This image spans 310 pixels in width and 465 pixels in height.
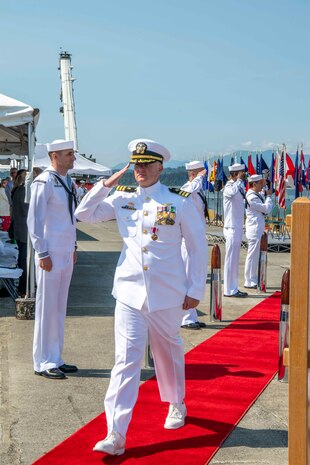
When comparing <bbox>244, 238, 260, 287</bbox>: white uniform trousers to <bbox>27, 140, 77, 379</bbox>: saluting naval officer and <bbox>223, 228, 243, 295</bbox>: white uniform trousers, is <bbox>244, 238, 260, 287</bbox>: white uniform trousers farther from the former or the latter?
<bbox>27, 140, 77, 379</bbox>: saluting naval officer

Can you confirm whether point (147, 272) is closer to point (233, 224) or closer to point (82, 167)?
point (233, 224)

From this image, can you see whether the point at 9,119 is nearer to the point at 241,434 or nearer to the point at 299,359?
the point at 241,434

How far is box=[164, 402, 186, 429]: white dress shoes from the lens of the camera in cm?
586

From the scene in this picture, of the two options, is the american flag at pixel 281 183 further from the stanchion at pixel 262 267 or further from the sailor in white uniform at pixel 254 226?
the stanchion at pixel 262 267

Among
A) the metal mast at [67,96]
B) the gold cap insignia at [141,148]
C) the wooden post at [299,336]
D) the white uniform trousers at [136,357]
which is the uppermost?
the metal mast at [67,96]

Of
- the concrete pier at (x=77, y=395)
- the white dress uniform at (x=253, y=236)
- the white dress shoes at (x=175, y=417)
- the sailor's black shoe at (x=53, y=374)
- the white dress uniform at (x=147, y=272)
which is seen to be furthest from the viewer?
the white dress uniform at (x=253, y=236)

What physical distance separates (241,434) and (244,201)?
7.39 m

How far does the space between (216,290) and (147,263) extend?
4.87 m

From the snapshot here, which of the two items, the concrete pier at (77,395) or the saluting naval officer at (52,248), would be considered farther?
the saluting naval officer at (52,248)

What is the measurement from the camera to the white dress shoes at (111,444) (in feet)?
17.0

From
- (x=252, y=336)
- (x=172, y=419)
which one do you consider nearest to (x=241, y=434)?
(x=172, y=419)

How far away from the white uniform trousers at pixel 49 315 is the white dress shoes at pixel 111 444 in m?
2.21

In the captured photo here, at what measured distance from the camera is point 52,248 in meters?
7.34

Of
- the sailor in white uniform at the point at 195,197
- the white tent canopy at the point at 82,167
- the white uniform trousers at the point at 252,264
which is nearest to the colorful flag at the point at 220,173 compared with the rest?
the white tent canopy at the point at 82,167
